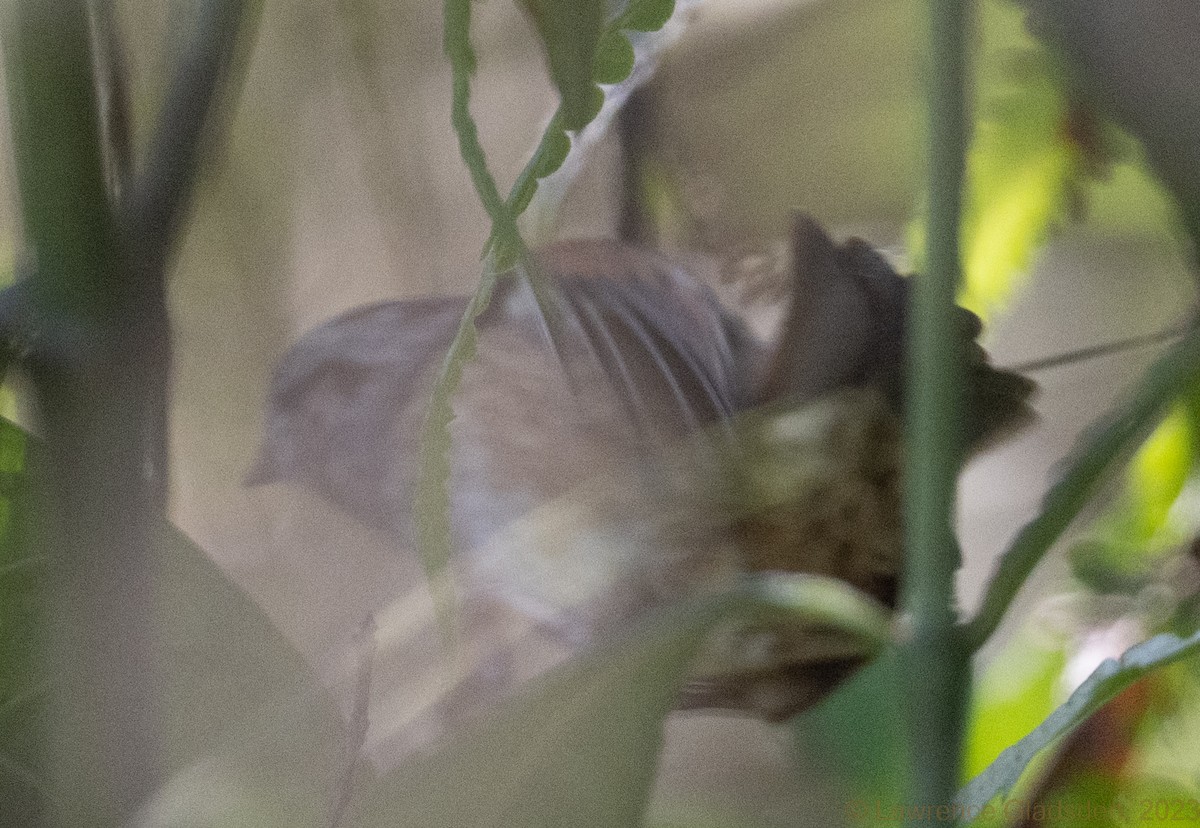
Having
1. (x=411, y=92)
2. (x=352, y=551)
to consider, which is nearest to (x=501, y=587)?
(x=352, y=551)

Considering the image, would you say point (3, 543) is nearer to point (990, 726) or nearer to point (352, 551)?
point (352, 551)

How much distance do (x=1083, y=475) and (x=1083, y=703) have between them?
4 centimetres

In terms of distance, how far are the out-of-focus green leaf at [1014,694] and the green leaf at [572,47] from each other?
222 millimetres

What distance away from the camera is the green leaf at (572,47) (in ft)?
0.47

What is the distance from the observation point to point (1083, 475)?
0.17 meters

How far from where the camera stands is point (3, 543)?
0.62 ft

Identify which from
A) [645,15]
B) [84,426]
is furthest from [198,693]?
[645,15]

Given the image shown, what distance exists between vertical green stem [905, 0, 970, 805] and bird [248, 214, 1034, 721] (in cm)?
5

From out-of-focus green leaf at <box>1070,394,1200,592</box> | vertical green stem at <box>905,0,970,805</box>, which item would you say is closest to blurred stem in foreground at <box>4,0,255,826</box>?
vertical green stem at <box>905,0,970,805</box>

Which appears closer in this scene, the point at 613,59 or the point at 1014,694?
the point at 613,59

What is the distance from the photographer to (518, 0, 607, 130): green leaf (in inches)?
5.7

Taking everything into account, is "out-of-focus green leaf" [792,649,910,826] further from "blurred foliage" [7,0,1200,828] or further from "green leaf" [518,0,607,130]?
"green leaf" [518,0,607,130]

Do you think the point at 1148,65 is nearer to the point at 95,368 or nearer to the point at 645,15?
the point at 645,15

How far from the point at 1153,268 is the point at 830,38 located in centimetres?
11
